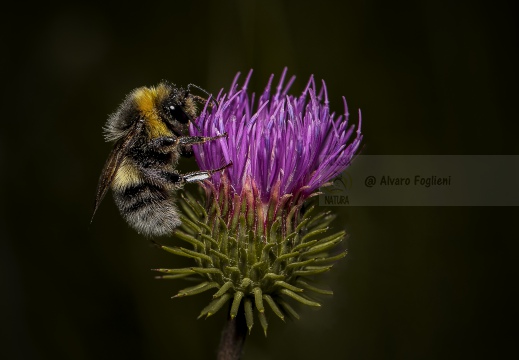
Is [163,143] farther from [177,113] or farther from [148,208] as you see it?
[148,208]

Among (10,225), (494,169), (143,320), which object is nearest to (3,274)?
(10,225)

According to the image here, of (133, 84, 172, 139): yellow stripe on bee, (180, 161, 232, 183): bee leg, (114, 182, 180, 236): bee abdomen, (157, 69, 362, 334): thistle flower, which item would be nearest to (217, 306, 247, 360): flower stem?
(157, 69, 362, 334): thistle flower

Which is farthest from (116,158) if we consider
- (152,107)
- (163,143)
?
(152,107)

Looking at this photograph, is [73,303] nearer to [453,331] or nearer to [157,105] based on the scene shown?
[157,105]

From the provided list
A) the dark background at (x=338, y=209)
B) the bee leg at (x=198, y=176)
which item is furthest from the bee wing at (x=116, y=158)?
the dark background at (x=338, y=209)

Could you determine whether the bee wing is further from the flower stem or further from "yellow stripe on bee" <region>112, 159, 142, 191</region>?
the flower stem

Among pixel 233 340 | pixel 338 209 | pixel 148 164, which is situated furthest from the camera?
pixel 338 209
